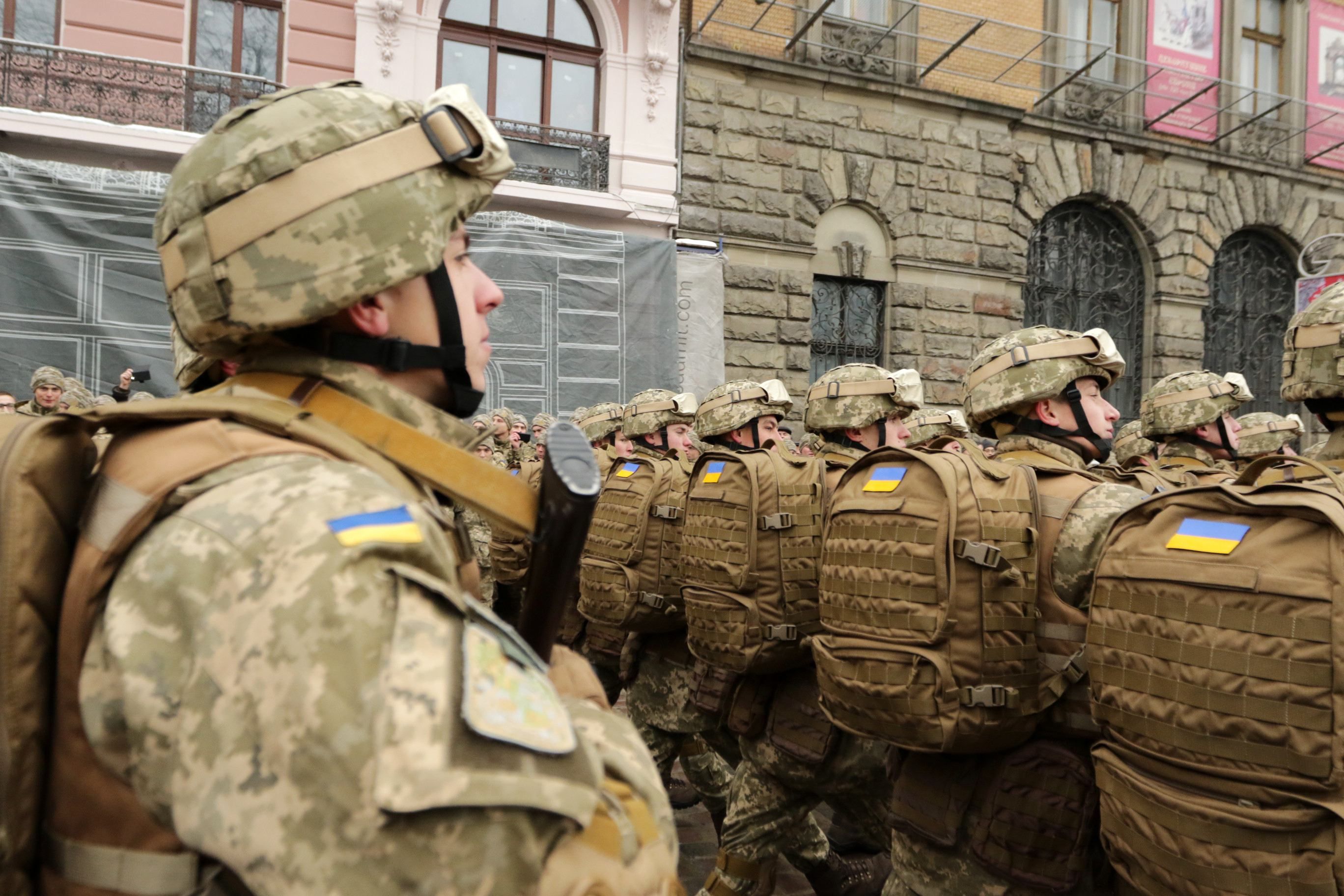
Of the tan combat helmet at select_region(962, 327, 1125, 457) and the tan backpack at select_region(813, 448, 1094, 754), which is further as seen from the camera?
the tan combat helmet at select_region(962, 327, 1125, 457)

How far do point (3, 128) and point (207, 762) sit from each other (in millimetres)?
12581

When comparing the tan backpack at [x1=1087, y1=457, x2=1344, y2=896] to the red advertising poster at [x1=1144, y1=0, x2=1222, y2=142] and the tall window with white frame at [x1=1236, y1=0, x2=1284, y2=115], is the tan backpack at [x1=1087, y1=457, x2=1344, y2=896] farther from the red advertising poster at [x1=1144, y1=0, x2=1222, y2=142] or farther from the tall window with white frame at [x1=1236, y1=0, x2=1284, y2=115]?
the tall window with white frame at [x1=1236, y1=0, x2=1284, y2=115]

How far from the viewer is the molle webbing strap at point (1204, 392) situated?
511 cm

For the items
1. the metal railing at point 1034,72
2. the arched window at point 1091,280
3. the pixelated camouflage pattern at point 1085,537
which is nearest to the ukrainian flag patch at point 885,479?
the pixelated camouflage pattern at point 1085,537

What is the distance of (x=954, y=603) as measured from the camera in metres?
2.88

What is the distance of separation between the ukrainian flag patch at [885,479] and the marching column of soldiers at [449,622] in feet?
0.05

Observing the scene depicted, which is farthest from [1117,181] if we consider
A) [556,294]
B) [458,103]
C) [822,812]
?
[458,103]

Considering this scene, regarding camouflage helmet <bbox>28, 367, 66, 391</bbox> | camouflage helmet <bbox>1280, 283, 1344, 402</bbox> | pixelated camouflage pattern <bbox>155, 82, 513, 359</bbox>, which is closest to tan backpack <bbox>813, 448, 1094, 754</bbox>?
camouflage helmet <bbox>1280, 283, 1344, 402</bbox>

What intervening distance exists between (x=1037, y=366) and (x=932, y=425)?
3924mm

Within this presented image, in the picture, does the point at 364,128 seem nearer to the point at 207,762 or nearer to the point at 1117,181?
the point at 207,762

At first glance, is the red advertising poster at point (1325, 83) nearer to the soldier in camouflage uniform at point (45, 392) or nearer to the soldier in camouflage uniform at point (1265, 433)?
the soldier in camouflage uniform at point (1265, 433)

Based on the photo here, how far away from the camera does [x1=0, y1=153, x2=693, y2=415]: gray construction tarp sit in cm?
1052

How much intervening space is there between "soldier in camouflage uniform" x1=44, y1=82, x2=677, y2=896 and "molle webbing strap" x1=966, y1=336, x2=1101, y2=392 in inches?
100

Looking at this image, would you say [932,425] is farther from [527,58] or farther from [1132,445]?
[527,58]
